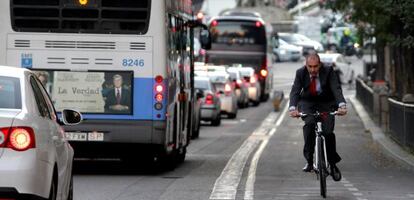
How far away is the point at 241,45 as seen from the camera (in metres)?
58.5

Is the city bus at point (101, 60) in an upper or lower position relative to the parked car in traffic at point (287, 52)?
upper

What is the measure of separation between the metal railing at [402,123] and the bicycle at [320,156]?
769 cm

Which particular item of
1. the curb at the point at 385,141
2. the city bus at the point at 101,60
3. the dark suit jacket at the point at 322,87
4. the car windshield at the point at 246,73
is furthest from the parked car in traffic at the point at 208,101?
the dark suit jacket at the point at 322,87

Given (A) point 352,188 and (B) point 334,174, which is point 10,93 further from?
(A) point 352,188

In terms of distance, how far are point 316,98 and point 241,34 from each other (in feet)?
139

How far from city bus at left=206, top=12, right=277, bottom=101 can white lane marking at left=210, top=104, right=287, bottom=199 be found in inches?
927

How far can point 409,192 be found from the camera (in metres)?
16.0

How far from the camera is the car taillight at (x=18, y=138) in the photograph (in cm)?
1002

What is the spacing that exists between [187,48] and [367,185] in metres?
6.21

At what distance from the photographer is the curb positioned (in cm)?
2223

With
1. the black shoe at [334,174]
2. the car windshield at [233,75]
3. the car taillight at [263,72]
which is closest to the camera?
the black shoe at [334,174]

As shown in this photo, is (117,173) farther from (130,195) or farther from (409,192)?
(409,192)

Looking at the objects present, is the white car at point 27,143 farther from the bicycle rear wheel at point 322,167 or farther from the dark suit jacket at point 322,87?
the dark suit jacket at point 322,87

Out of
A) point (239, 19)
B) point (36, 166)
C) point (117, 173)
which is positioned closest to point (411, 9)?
point (117, 173)
